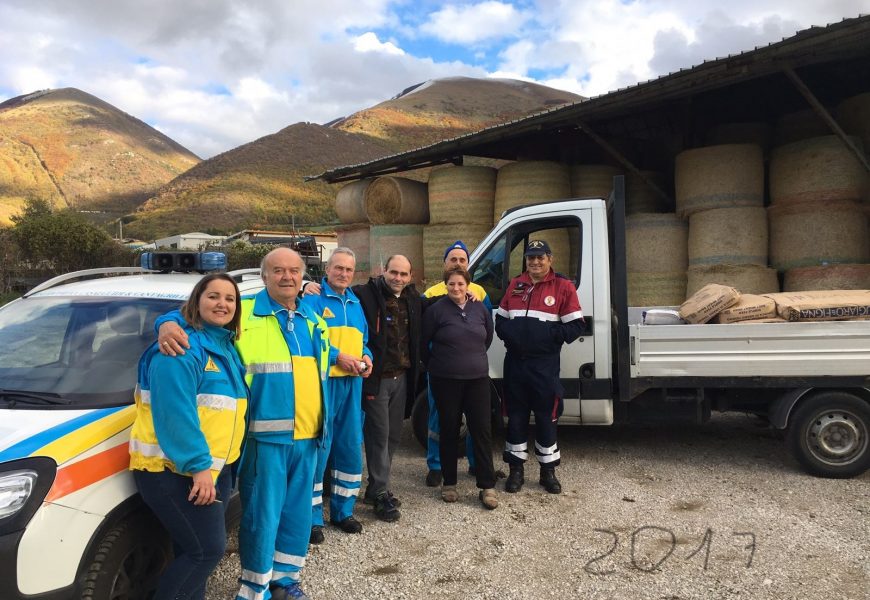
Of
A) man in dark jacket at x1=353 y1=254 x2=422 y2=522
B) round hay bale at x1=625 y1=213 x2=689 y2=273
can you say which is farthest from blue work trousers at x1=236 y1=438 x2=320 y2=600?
round hay bale at x1=625 y1=213 x2=689 y2=273

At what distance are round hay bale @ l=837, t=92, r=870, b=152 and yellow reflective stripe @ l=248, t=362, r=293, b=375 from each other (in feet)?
20.2

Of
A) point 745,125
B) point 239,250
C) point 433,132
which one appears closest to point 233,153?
point 433,132

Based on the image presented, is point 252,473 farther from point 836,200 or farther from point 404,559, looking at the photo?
point 836,200

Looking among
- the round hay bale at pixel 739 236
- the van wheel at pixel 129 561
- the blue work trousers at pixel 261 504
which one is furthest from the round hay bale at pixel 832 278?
the van wheel at pixel 129 561

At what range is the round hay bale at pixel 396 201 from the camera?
862 centimetres

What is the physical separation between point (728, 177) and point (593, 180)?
177 centimetres

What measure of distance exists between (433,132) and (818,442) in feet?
273

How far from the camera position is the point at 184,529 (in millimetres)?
2238

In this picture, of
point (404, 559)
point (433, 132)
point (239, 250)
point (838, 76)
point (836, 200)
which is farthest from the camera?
point (433, 132)

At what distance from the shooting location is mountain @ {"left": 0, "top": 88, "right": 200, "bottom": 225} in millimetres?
92250

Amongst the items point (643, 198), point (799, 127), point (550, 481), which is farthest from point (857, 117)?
point (550, 481)

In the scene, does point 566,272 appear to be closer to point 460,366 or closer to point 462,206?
point 460,366

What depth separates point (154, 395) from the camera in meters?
2.14

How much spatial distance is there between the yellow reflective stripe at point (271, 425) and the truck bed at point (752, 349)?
8.83ft
